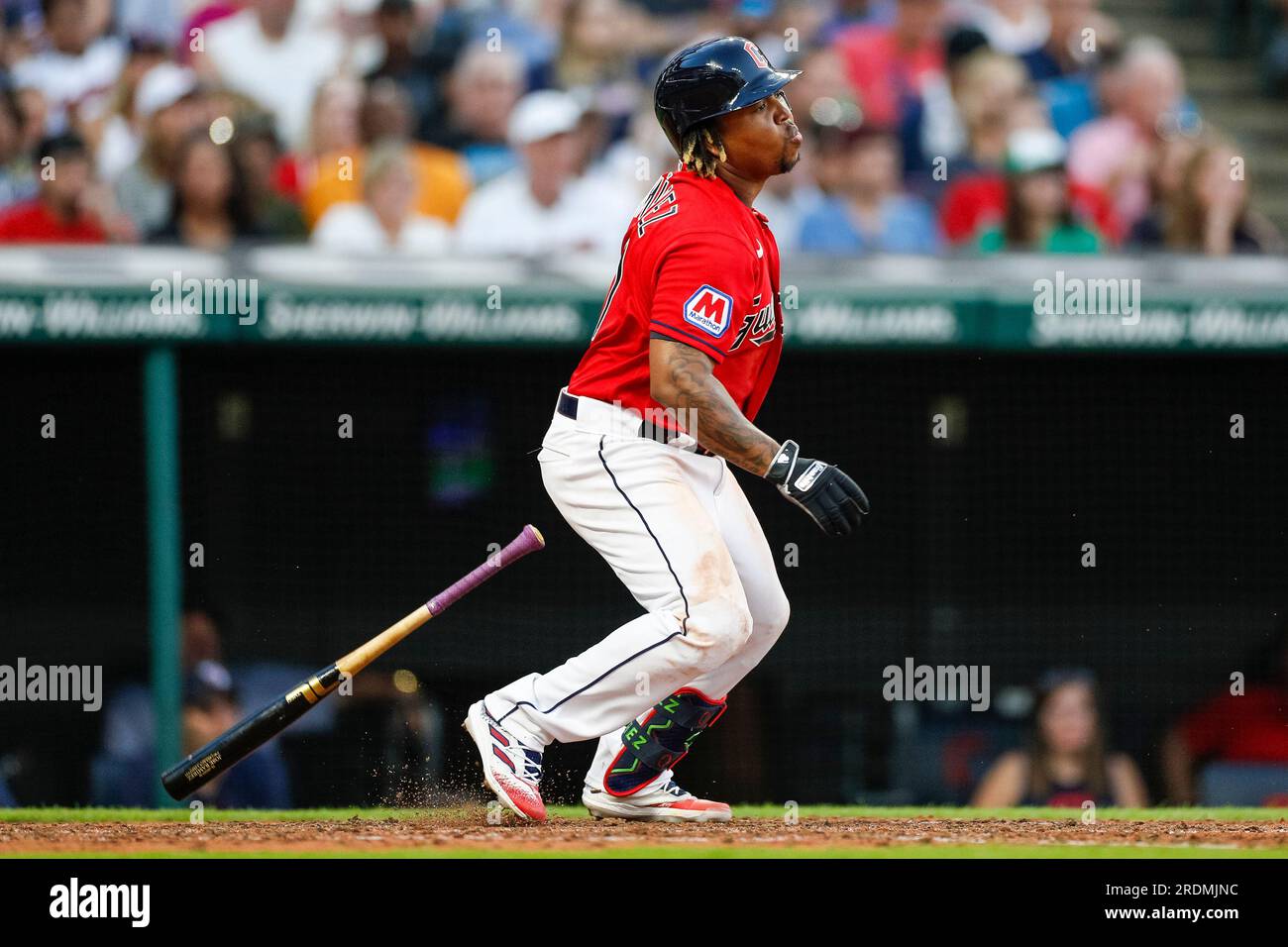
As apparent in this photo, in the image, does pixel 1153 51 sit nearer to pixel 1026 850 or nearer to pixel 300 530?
pixel 300 530

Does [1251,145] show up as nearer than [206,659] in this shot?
No

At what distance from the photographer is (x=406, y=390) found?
6.47m

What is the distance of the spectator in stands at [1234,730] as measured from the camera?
6555mm

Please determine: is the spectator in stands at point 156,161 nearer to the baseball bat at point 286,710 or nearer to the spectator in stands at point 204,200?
the spectator in stands at point 204,200

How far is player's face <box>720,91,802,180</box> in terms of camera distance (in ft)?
14.8

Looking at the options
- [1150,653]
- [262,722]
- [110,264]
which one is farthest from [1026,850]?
[110,264]

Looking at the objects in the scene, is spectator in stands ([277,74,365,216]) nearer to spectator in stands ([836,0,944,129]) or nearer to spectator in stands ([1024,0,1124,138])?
spectator in stands ([836,0,944,129])

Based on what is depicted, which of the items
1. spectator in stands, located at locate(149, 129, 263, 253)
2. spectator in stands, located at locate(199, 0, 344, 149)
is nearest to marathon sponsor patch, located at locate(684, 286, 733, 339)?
spectator in stands, located at locate(149, 129, 263, 253)

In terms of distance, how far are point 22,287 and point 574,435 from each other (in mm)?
2373

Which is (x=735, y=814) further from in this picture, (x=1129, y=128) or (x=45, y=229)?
(x=1129, y=128)

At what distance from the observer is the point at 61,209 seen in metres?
7.33
